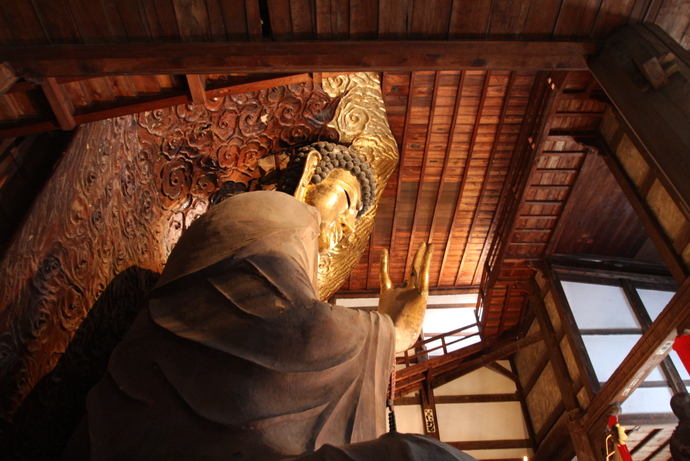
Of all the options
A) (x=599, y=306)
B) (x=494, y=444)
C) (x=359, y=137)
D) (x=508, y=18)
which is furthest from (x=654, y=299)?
(x=508, y=18)

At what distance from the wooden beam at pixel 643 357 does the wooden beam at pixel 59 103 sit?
13.1ft

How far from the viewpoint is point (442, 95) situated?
4305 millimetres

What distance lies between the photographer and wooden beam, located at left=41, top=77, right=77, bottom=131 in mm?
2113

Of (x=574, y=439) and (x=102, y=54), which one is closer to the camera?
(x=102, y=54)

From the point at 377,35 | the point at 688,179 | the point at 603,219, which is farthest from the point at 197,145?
the point at 603,219

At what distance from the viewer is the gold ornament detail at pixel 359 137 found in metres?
3.94

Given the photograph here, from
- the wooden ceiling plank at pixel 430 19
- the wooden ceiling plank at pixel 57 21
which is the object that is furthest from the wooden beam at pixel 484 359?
the wooden ceiling plank at pixel 57 21

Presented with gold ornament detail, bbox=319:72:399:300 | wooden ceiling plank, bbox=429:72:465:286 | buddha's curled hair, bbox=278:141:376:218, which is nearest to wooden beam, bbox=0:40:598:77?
buddha's curled hair, bbox=278:141:376:218

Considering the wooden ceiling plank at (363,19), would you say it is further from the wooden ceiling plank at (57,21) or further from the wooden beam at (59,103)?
the wooden beam at (59,103)

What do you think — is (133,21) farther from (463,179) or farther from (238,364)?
(463,179)

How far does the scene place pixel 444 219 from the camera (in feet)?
17.4

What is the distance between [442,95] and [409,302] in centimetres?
245

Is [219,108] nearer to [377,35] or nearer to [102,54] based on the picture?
[102,54]

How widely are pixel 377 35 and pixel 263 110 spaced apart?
1.69m
